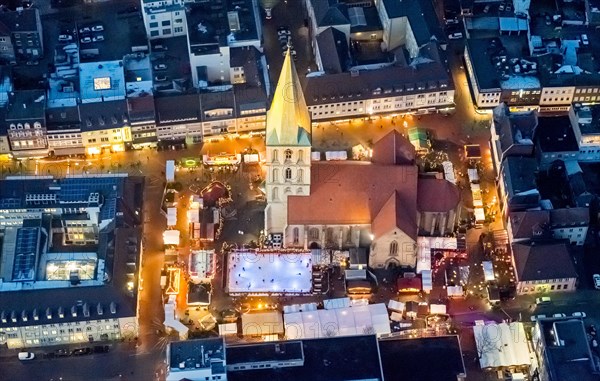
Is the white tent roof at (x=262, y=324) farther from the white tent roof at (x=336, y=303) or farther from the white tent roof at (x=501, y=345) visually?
the white tent roof at (x=501, y=345)

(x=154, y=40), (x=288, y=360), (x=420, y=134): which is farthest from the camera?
(x=154, y=40)

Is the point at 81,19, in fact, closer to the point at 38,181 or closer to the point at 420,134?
the point at 38,181

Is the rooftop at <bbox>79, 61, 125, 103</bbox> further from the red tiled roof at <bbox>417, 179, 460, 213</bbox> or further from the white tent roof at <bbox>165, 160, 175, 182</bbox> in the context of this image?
the red tiled roof at <bbox>417, 179, 460, 213</bbox>

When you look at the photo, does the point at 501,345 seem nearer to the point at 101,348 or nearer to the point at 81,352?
the point at 101,348

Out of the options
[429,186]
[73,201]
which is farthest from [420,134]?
[73,201]

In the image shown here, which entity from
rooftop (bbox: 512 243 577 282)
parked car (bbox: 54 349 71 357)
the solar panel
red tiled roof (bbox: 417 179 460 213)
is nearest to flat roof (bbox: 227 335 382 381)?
red tiled roof (bbox: 417 179 460 213)

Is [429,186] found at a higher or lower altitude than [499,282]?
higher

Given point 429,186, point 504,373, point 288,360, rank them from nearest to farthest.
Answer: point 288,360
point 504,373
point 429,186
